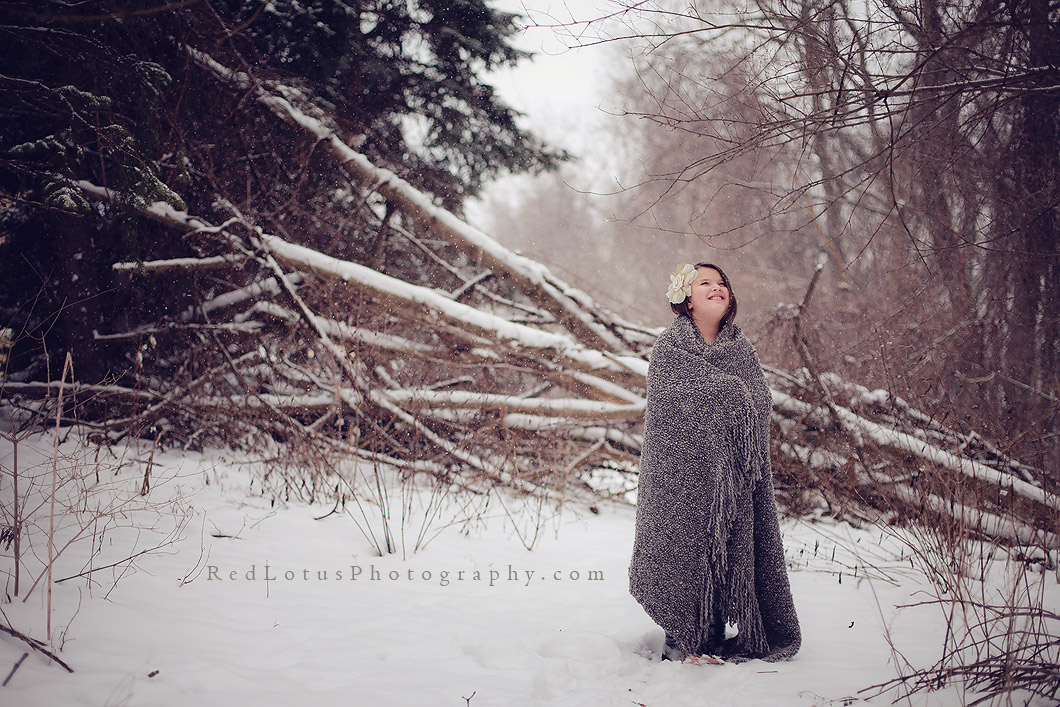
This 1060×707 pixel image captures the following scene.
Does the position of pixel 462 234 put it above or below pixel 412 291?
above

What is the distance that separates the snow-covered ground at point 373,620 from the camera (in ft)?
6.90

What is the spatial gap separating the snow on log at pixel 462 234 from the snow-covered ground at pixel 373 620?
231cm

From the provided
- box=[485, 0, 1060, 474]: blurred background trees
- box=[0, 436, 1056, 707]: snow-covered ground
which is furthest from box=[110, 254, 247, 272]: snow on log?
box=[485, 0, 1060, 474]: blurred background trees

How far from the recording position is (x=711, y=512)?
8.17 feet

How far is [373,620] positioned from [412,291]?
3105 millimetres

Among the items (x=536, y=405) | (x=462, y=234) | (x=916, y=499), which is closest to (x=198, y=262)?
(x=462, y=234)

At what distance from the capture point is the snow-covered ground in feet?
6.90

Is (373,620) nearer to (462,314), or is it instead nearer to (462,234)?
(462,314)

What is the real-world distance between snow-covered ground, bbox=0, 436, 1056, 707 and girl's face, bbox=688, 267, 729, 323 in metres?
1.40

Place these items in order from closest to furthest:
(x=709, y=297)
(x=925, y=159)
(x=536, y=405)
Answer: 1. (x=709, y=297)
2. (x=925, y=159)
3. (x=536, y=405)

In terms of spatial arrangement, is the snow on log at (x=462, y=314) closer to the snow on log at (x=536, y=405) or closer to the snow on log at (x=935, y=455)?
the snow on log at (x=536, y=405)

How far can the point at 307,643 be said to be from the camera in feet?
8.04

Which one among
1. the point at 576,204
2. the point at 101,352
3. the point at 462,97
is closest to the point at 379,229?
the point at 462,97

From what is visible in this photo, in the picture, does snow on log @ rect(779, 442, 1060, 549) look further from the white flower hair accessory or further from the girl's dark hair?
the white flower hair accessory
